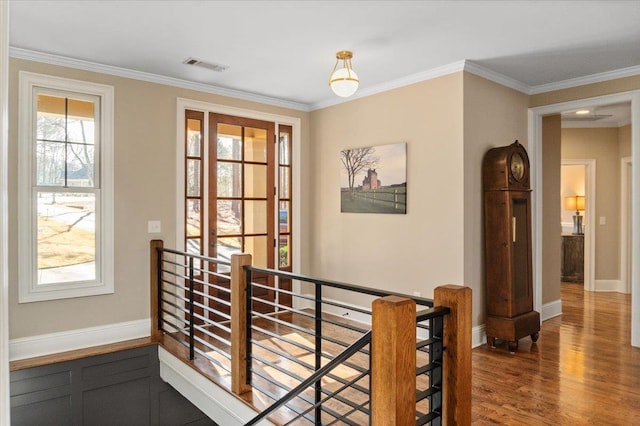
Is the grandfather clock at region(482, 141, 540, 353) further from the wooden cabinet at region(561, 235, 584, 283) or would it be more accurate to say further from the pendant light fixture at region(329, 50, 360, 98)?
the wooden cabinet at region(561, 235, 584, 283)

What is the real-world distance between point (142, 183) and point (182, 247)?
2.53 ft

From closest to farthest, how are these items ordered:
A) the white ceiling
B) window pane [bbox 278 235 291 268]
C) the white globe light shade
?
the white ceiling
the white globe light shade
window pane [bbox 278 235 291 268]

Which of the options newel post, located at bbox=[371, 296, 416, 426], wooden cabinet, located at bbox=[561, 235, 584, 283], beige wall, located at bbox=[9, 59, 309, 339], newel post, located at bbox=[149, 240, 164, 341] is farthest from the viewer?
wooden cabinet, located at bbox=[561, 235, 584, 283]

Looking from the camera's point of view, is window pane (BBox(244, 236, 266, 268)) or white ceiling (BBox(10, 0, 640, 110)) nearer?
white ceiling (BBox(10, 0, 640, 110))

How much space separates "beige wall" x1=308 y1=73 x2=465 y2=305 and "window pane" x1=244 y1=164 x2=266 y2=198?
707 millimetres

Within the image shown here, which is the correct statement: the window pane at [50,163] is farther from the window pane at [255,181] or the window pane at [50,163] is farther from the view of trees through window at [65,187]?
the window pane at [255,181]

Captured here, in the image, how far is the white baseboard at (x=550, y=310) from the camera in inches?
192

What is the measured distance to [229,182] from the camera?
15.9 ft

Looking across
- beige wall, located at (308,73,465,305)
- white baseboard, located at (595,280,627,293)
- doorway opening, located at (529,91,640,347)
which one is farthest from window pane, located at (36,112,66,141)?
white baseboard, located at (595,280,627,293)

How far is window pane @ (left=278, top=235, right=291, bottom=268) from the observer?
17.4 ft

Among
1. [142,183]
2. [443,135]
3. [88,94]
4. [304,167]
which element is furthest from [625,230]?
[88,94]

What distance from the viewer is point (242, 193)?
195 inches

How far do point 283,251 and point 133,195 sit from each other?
1.94m

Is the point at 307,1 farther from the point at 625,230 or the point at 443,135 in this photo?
the point at 625,230
